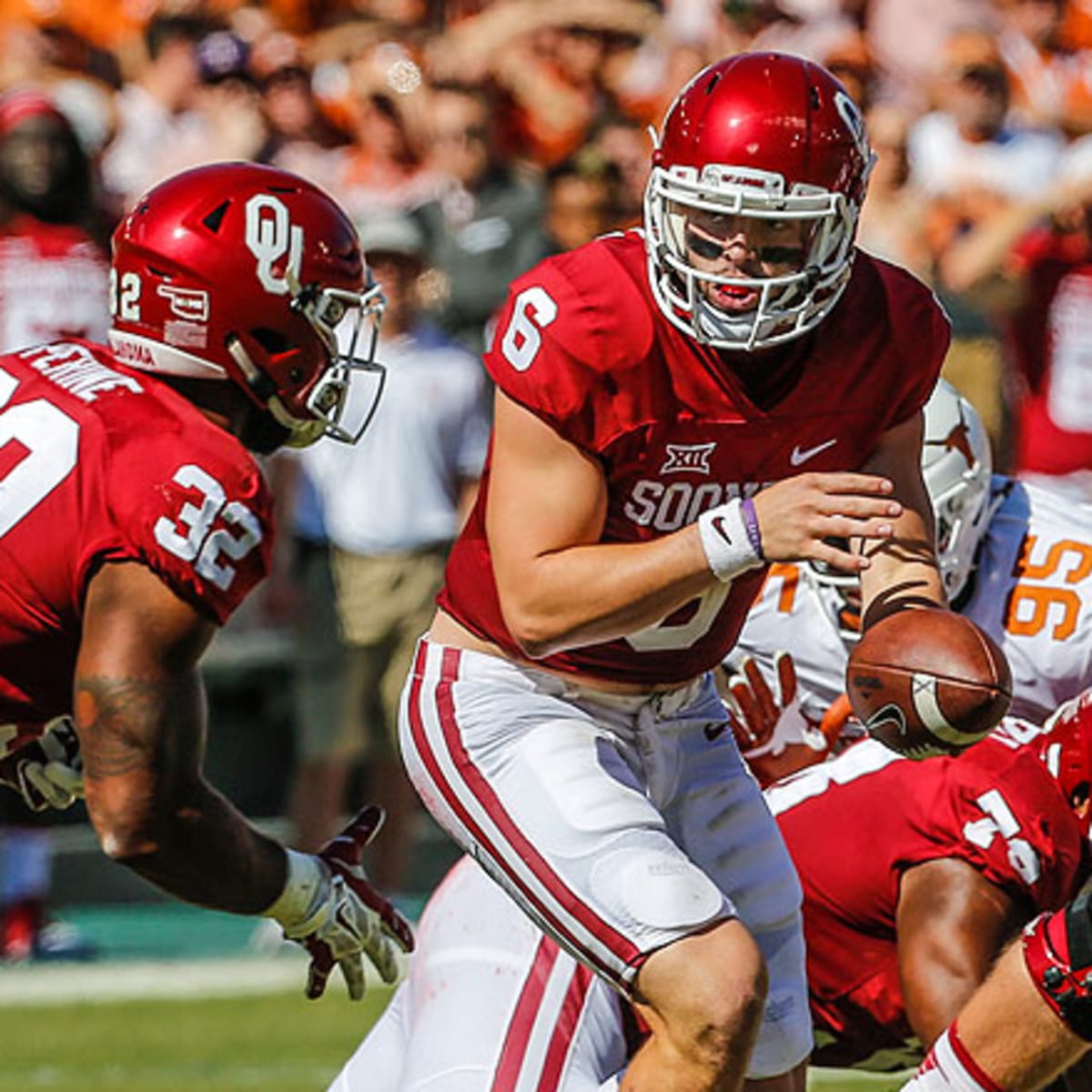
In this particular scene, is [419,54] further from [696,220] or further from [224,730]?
[696,220]

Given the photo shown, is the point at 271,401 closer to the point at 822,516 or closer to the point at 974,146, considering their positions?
the point at 822,516

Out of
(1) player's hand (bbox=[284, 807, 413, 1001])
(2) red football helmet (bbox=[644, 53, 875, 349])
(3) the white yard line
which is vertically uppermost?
(2) red football helmet (bbox=[644, 53, 875, 349])

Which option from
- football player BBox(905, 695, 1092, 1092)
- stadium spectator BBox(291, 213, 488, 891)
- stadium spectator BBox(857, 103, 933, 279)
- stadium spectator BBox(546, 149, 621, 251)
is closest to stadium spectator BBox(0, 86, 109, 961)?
stadium spectator BBox(291, 213, 488, 891)

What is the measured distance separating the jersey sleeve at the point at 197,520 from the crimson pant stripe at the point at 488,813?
0.33 meters

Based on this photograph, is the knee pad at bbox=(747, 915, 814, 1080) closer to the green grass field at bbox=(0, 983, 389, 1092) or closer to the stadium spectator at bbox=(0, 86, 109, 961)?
the green grass field at bbox=(0, 983, 389, 1092)

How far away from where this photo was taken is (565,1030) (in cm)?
395

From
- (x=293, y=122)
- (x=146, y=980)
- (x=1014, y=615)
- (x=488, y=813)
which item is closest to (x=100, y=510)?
(x=488, y=813)

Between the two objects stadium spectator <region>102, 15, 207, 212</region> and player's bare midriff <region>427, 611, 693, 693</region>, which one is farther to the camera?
stadium spectator <region>102, 15, 207, 212</region>

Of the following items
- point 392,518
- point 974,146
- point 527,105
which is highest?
point 974,146

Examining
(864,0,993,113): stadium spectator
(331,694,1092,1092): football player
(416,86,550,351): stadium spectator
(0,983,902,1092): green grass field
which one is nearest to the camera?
(331,694,1092,1092): football player

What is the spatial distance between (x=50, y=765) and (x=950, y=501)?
166 centimetres

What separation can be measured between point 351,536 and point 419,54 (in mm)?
2088

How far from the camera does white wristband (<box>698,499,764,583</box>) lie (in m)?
3.39

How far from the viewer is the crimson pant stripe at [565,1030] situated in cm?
390
